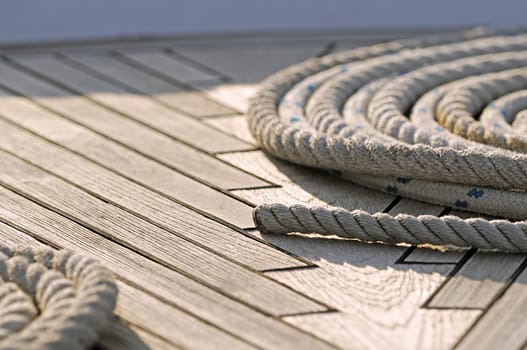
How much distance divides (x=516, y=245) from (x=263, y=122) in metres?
0.81

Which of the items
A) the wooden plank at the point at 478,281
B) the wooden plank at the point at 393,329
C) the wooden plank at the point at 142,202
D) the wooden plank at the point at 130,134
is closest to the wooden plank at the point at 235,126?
the wooden plank at the point at 130,134

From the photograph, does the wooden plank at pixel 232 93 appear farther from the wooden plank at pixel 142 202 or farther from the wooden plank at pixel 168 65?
the wooden plank at pixel 142 202

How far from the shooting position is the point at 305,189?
2.36 m

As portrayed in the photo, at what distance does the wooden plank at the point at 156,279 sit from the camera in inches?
68.4

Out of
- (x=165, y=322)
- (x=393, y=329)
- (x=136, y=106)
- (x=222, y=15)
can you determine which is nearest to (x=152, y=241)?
(x=165, y=322)

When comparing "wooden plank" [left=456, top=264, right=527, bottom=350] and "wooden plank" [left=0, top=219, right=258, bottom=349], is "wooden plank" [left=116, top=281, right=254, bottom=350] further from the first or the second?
"wooden plank" [left=456, top=264, right=527, bottom=350]

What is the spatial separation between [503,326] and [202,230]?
657 mm

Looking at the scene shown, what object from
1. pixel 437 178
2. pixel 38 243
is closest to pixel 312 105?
pixel 437 178

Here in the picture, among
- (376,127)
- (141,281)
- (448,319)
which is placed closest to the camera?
(448,319)

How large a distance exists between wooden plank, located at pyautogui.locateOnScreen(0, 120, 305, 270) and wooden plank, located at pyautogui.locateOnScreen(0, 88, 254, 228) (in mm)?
31

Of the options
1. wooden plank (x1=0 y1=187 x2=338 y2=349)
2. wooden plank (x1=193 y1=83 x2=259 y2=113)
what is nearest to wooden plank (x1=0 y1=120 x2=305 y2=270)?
wooden plank (x1=0 y1=187 x2=338 y2=349)

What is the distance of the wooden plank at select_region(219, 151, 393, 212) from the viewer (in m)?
2.29

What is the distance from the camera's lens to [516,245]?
6.54 feet

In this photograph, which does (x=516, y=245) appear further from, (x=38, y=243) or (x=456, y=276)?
(x=38, y=243)
